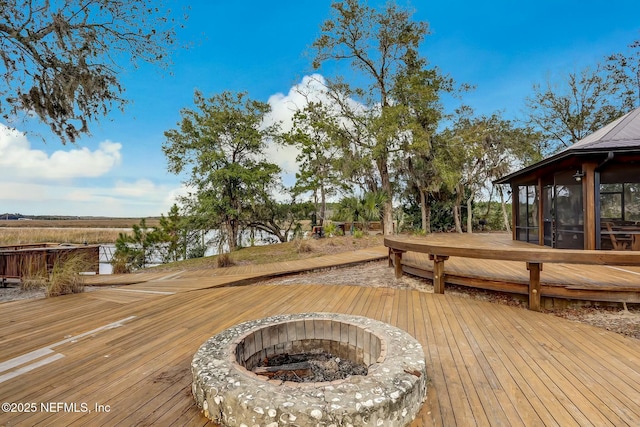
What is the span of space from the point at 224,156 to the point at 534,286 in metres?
13.4

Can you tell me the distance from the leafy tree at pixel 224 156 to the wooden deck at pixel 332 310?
32.9 ft

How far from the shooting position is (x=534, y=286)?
356cm

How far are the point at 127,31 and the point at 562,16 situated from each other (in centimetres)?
1361

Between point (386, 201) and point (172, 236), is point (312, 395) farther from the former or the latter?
point (172, 236)

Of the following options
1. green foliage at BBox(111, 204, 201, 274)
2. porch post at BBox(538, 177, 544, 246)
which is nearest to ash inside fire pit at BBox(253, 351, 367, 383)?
porch post at BBox(538, 177, 544, 246)

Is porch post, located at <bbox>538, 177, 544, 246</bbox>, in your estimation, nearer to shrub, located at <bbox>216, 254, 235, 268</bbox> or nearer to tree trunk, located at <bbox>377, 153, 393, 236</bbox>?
tree trunk, located at <bbox>377, 153, 393, 236</bbox>

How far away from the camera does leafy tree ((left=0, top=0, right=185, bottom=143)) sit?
117 inches

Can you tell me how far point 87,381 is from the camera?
207 centimetres

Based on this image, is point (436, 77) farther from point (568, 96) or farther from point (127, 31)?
point (127, 31)

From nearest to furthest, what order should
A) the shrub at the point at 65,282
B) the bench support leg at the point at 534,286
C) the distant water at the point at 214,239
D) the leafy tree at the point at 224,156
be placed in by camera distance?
the bench support leg at the point at 534,286 < the shrub at the point at 65,282 < the leafy tree at the point at 224,156 < the distant water at the point at 214,239

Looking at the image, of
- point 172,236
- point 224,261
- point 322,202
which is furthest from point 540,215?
point 172,236

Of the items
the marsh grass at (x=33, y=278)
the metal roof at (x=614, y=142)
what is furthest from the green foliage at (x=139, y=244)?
the metal roof at (x=614, y=142)

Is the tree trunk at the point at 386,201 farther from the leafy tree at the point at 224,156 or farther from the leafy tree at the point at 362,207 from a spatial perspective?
the leafy tree at the point at 224,156

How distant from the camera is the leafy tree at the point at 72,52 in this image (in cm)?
297
